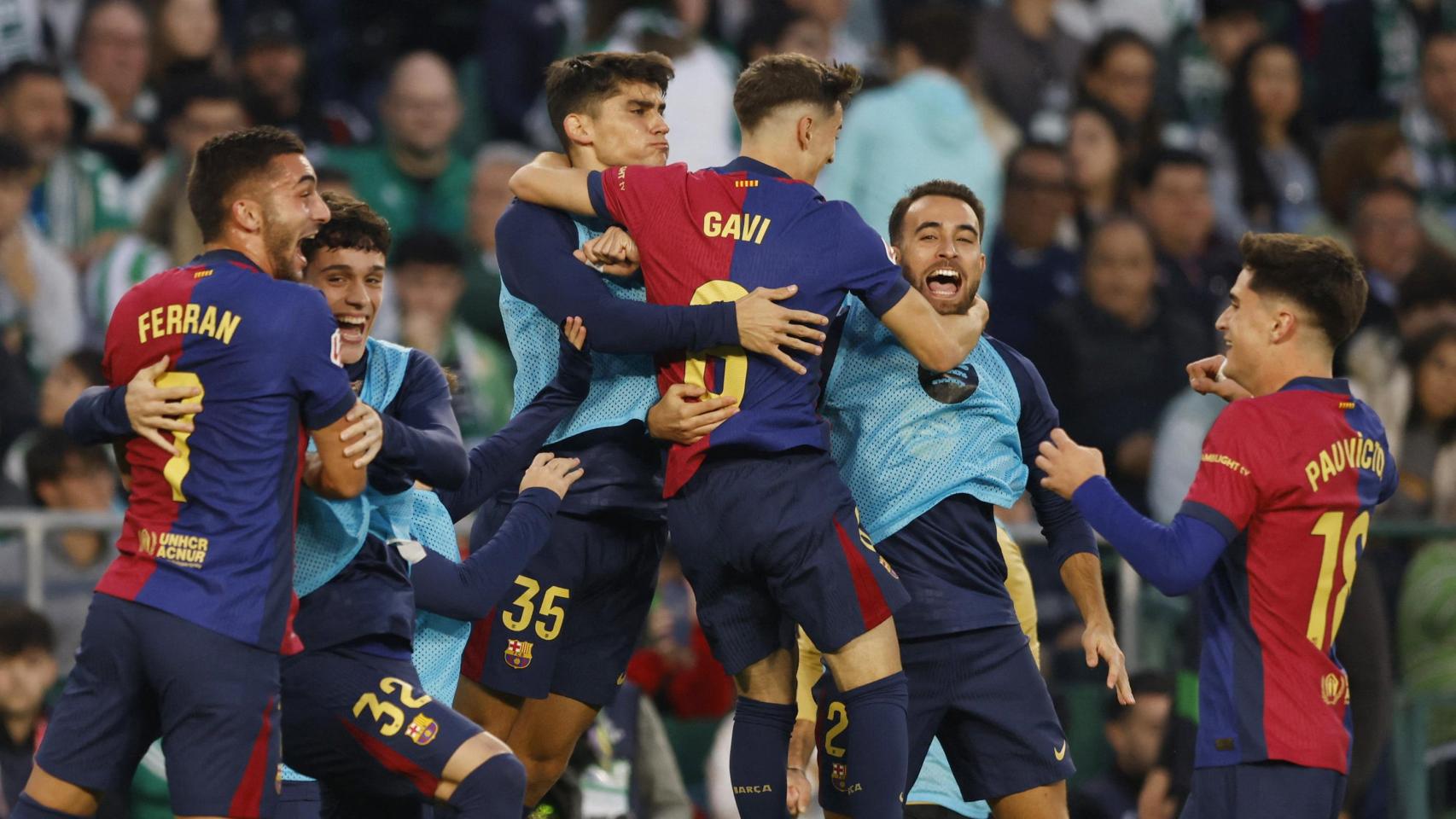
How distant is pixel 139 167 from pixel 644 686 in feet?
12.1

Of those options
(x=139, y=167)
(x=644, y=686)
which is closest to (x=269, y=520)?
(x=644, y=686)

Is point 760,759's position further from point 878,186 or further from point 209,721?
point 878,186

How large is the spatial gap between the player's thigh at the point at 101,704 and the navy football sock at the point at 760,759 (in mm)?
1633

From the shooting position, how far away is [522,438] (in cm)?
593

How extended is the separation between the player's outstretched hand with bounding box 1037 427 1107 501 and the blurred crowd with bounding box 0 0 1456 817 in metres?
3.08

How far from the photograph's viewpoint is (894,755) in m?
5.34

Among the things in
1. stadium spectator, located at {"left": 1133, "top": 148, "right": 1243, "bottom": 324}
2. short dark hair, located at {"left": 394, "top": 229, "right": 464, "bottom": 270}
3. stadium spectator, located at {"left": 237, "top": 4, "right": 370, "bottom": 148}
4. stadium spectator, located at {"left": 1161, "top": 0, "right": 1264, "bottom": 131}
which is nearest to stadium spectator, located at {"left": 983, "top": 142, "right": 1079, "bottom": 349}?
stadium spectator, located at {"left": 1133, "top": 148, "right": 1243, "bottom": 324}

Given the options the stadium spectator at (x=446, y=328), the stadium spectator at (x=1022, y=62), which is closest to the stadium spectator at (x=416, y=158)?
the stadium spectator at (x=446, y=328)

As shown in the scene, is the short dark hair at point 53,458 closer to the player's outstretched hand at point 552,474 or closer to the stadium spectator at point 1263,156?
the player's outstretched hand at point 552,474

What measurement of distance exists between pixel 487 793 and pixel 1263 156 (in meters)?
8.42

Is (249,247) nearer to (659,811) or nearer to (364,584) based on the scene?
(364,584)

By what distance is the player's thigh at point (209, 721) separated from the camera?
15.3 feet

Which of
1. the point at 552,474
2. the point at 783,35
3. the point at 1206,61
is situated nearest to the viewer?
the point at 552,474

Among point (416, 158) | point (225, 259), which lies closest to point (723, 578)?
point (225, 259)
